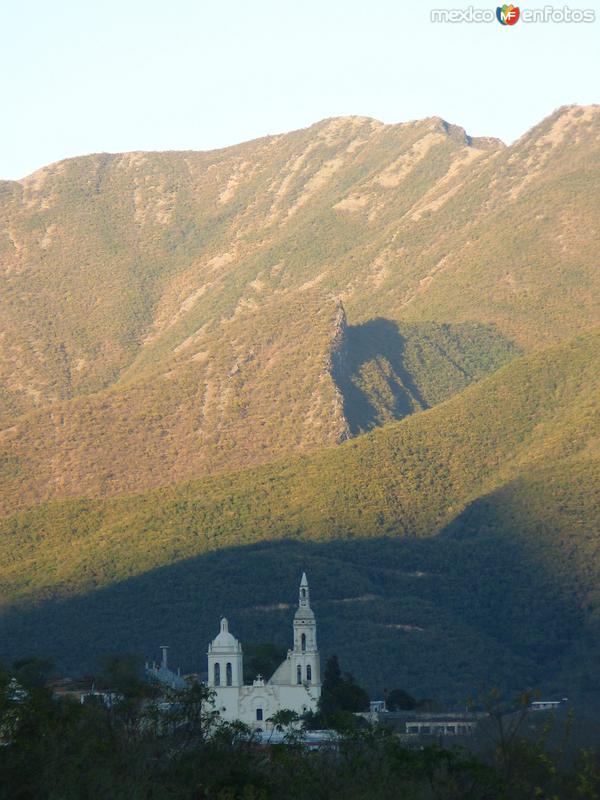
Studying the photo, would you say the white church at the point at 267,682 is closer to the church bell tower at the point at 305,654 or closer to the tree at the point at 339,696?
the church bell tower at the point at 305,654

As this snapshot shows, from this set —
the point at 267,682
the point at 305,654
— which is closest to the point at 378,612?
the point at 267,682

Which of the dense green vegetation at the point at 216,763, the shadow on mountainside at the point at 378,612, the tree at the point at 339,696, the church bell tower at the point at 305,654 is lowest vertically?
the dense green vegetation at the point at 216,763

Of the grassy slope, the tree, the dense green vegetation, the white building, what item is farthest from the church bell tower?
the dense green vegetation

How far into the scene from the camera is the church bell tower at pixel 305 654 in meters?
112

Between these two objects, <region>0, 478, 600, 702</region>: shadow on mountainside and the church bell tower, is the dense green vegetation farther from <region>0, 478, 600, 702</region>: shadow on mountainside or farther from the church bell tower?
<region>0, 478, 600, 702</region>: shadow on mountainside

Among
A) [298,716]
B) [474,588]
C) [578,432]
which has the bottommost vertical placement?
[298,716]

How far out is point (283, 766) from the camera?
6888 cm

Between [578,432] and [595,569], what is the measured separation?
31.5 meters

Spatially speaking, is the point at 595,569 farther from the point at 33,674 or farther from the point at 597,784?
the point at 597,784

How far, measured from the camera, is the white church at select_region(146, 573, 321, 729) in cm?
11069

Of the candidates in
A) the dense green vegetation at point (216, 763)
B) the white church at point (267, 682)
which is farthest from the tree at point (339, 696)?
the dense green vegetation at point (216, 763)

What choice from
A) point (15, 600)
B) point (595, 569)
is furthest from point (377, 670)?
point (15, 600)

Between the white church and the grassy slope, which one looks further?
the grassy slope

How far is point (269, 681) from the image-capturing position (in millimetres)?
114250
